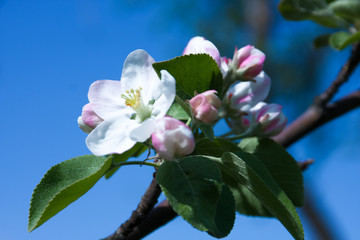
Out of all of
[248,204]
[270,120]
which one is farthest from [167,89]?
[248,204]

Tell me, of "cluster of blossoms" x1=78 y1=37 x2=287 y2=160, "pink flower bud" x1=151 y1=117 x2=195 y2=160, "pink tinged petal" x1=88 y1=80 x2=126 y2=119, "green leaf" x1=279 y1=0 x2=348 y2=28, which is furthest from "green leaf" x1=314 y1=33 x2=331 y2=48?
"pink flower bud" x1=151 y1=117 x2=195 y2=160

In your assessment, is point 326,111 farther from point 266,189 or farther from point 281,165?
point 266,189

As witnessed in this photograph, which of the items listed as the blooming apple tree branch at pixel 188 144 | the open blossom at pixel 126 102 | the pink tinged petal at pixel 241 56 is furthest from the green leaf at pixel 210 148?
the pink tinged petal at pixel 241 56

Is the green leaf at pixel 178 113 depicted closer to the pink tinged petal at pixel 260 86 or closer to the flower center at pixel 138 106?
the flower center at pixel 138 106

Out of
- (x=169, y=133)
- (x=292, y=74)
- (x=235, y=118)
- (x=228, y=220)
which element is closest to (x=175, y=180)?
(x=169, y=133)

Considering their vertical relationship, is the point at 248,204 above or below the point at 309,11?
below

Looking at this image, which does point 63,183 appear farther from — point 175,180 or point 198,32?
point 198,32
